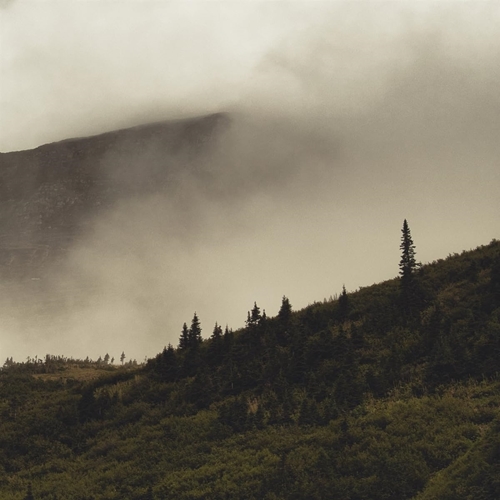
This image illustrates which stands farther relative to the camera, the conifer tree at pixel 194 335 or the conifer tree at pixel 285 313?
the conifer tree at pixel 194 335

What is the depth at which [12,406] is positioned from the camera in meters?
52.3

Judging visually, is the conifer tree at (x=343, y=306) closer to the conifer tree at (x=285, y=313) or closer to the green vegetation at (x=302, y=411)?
the green vegetation at (x=302, y=411)

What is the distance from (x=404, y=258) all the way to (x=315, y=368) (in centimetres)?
1348

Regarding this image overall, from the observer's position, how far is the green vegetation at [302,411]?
26750 mm

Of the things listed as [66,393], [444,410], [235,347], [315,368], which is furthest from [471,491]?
[66,393]

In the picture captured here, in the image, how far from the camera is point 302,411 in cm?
3462

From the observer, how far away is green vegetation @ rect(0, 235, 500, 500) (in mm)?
26750

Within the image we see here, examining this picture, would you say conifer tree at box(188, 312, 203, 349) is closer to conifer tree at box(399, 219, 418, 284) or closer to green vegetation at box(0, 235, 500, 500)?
green vegetation at box(0, 235, 500, 500)

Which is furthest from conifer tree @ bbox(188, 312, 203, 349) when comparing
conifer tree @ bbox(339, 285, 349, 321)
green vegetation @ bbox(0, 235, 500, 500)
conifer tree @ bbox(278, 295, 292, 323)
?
conifer tree @ bbox(339, 285, 349, 321)

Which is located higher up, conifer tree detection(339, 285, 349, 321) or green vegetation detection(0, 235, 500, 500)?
conifer tree detection(339, 285, 349, 321)

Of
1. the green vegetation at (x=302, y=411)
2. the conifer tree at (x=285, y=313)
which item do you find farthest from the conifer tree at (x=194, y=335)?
the conifer tree at (x=285, y=313)

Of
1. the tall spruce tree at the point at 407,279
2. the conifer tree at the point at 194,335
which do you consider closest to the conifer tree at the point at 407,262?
the tall spruce tree at the point at 407,279

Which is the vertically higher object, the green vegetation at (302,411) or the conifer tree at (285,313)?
the conifer tree at (285,313)

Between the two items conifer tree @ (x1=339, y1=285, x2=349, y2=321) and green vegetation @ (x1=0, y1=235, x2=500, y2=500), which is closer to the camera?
green vegetation @ (x1=0, y1=235, x2=500, y2=500)
